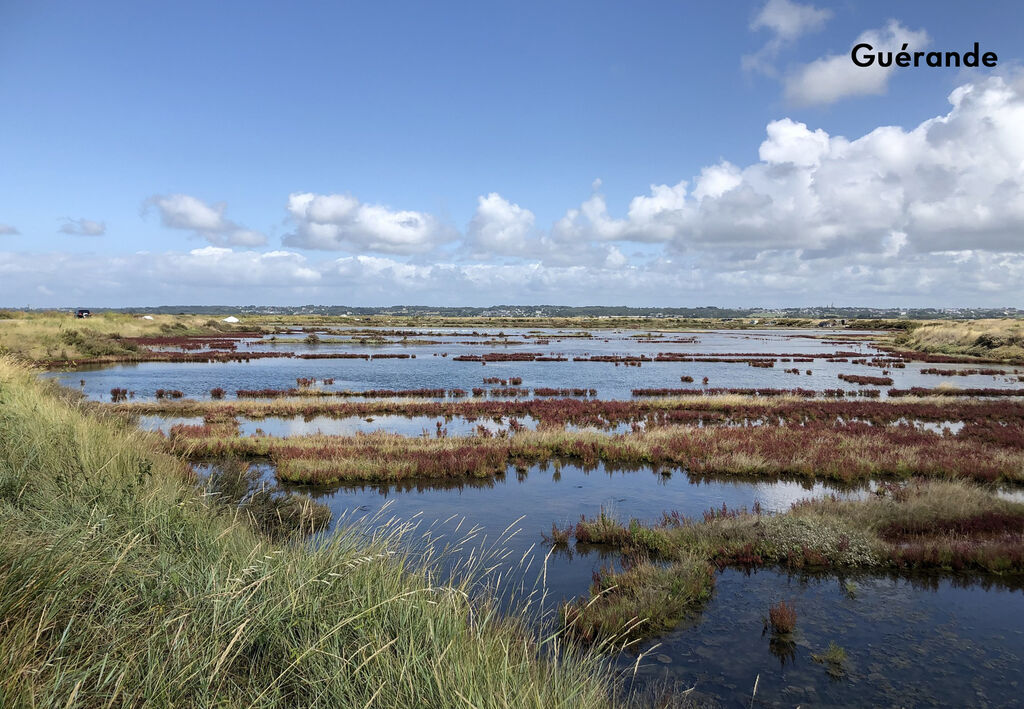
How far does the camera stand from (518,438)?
22.3 m

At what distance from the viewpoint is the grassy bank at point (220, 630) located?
3.99 m

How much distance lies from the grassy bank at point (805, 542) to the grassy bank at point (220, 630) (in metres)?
4.33

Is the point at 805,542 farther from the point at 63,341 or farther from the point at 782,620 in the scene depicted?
the point at 63,341

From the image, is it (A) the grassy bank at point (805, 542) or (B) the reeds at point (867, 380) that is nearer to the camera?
(A) the grassy bank at point (805, 542)

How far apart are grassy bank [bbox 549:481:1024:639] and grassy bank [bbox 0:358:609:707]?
4330 millimetres

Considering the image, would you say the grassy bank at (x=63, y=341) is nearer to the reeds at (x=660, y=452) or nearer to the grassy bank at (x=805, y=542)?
the reeds at (x=660, y=452)

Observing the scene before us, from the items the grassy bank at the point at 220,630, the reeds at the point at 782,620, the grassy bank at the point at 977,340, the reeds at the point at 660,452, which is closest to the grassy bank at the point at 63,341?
the reeds at the point at 660,452

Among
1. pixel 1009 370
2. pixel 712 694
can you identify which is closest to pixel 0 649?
pixel 712 694

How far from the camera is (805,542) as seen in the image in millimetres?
12148

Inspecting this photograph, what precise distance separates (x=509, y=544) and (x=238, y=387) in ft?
106

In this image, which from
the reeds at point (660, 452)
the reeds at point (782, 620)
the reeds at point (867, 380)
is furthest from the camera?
the reeds at point (867, 380)

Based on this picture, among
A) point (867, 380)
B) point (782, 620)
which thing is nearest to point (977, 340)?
point (867, 380)

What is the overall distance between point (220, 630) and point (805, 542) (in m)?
11.4

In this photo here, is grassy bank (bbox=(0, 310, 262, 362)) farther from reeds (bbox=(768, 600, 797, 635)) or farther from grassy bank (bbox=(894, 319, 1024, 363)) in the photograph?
grassy bank (bbox=(894, 319, 1024, 363))
